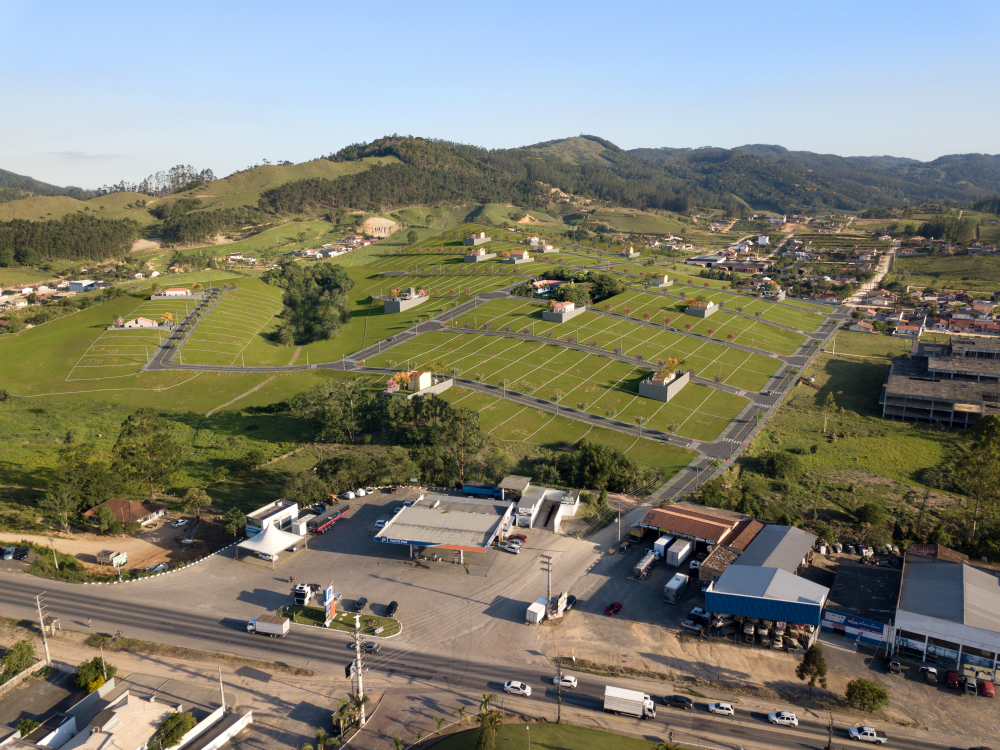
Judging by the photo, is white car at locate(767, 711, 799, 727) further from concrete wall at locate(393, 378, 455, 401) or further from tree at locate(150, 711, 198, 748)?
concrete wall at locate(393, 378, 455, 401)

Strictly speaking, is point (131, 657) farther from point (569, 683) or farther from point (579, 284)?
point (579, 284)

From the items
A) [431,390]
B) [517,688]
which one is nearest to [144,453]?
[431,390]

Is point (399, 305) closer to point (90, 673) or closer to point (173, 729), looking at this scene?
point (90, 673)

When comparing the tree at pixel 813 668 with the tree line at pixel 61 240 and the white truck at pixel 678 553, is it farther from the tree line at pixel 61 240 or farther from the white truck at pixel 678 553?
the tree line at pixel 61 240

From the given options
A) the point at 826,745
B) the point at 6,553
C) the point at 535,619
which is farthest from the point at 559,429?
the point at 6,553

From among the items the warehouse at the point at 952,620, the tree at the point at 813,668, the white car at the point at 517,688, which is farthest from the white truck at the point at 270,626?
the warehouse at the point at 952,620
